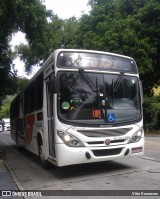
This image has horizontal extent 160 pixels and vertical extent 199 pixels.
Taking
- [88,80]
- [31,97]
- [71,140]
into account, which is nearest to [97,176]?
[71,140]

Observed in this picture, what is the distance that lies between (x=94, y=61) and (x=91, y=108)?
4.31ft

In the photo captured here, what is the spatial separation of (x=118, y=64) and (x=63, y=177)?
3352 mm

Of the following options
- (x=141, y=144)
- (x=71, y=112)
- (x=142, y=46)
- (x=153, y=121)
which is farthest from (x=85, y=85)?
A: (x=153, y=121)

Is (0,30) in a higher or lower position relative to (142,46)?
lower

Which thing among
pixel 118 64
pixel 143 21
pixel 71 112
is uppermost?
pixel 143 21

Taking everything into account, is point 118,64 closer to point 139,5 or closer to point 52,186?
point 52,186

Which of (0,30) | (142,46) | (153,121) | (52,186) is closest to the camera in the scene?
(52,186)

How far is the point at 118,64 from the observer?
9742 millimetres

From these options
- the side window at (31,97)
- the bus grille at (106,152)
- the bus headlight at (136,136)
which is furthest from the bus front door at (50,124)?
the side window at (31,97)

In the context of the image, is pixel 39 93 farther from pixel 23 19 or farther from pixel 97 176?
pixel 23 19

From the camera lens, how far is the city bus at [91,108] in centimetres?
867

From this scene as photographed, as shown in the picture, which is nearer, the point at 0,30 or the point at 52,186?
the point at 52,186

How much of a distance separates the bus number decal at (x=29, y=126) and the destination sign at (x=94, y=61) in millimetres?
3848

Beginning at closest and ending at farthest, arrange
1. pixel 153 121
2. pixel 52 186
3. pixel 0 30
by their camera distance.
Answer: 1. pixel 52 186
2. pixel 0 30
3. pixel 153 121
